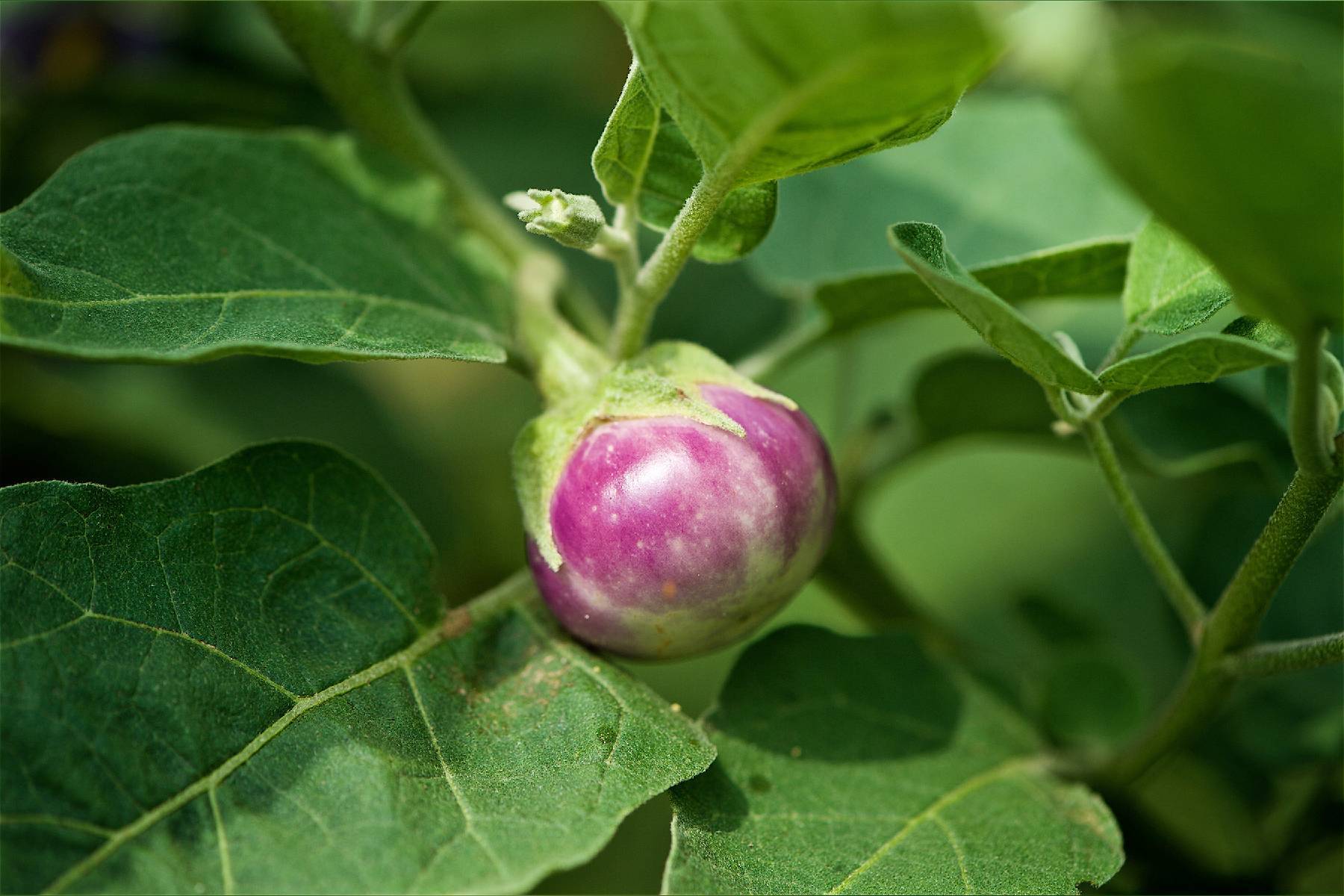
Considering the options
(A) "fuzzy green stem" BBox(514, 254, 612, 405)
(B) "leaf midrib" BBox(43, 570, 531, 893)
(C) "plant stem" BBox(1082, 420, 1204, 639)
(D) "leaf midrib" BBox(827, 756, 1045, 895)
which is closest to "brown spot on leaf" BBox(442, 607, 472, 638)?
(B) "leaf midrib" BBox(43, 570, 531, 893)

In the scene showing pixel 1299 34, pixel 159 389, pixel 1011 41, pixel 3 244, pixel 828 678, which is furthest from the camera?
pixel 159 389

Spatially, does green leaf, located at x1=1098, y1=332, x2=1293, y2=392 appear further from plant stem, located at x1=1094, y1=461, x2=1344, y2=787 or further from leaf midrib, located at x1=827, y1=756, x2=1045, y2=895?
leaf midrib, located at x1=827, y1=756, x2=1045, y2=895

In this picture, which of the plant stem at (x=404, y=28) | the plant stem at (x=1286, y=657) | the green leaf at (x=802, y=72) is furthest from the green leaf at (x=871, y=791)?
the plant stem at (x=404, y=28)

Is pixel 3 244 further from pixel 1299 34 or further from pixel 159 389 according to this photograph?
pixel 1299 34

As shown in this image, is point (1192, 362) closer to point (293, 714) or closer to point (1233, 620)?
point (1233, 620)

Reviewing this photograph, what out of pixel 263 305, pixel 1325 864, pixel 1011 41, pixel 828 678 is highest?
pixel 1011 41

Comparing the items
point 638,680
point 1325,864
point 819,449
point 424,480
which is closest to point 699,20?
point 819,449

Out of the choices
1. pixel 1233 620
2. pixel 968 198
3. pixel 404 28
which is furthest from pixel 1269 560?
pixel 404 28
